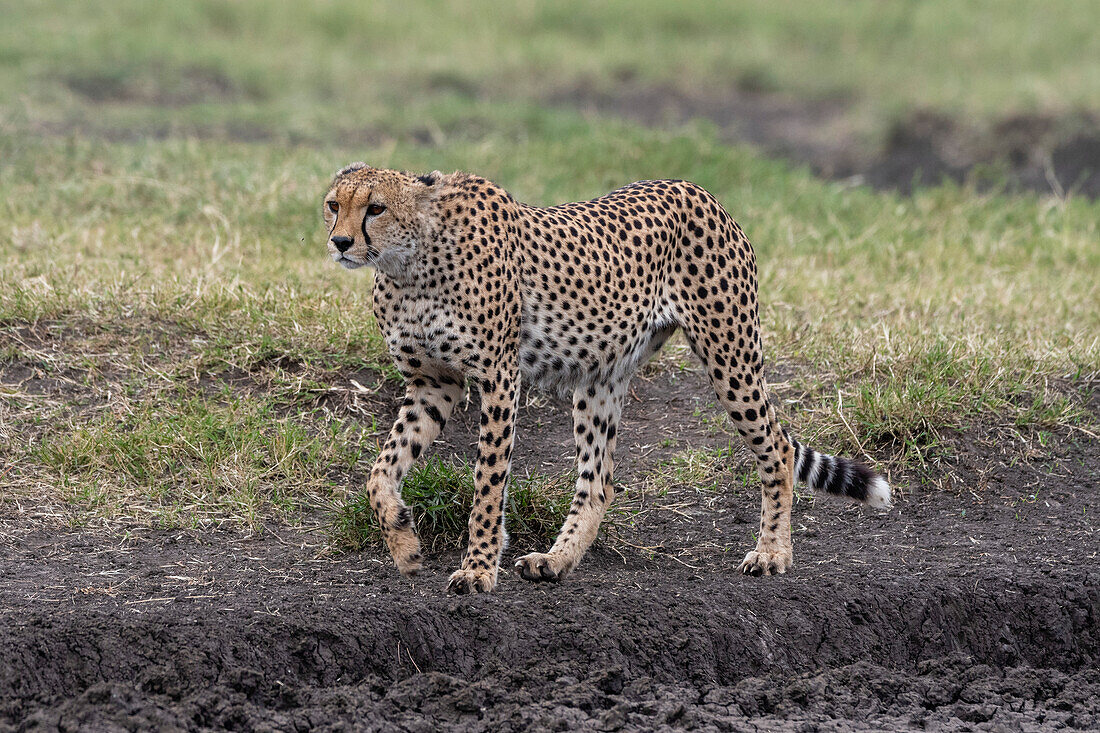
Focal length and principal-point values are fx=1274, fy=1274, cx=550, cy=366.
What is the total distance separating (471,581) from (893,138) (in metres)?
8.55

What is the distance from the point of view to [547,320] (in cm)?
423

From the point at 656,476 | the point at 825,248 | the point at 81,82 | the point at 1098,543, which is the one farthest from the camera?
the point at 81,82

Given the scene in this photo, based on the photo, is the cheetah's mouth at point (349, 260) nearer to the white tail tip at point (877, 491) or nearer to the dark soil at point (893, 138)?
the white tail tip at point (877, 491)

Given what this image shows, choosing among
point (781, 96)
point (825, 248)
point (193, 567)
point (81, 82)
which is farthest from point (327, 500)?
point (781, 96)

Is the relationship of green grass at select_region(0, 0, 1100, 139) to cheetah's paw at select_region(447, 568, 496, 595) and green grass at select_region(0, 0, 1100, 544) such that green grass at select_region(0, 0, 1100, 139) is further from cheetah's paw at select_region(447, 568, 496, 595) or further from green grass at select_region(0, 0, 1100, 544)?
cheetah's paw at select_region(447, 568, 496, 595)

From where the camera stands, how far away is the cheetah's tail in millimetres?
4500

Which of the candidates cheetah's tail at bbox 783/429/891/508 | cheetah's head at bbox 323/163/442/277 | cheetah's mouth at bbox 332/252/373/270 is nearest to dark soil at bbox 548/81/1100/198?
cheetah's tail at bbox 783/429/891/508

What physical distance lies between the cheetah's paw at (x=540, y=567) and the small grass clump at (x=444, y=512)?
0.29 metres

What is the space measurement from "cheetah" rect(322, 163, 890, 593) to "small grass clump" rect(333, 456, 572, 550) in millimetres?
193

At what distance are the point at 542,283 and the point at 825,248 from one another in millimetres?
3870

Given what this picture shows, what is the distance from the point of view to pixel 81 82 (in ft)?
36.6

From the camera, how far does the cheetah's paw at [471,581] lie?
13.1 feet

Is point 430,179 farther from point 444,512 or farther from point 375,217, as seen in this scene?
point 444,512

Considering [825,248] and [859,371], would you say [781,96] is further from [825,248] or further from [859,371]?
[859,371]
